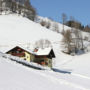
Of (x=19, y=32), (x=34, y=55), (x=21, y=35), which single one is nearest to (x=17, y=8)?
(x=19, y=32)

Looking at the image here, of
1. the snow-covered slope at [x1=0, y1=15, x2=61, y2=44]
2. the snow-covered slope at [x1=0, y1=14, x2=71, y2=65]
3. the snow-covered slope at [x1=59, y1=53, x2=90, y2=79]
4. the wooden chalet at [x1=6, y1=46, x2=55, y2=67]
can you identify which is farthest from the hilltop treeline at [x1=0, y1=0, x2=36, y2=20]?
the wooden chalet at [x1=6, y1=46, x2=55, y2=67]

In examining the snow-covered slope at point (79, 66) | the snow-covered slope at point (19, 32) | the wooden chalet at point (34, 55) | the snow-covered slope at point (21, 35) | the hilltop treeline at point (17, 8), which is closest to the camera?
the snow-covered slope at point (79, 66)

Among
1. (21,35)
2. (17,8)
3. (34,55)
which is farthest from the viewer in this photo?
(17,8)

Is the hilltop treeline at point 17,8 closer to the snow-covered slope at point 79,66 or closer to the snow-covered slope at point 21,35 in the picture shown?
the snow-covered slope at point 21,35

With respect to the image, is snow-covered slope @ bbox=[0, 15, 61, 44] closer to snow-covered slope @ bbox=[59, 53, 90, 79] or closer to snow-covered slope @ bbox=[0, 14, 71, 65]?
snow-covered slope @ bbox=[0, 14, 71, 65]

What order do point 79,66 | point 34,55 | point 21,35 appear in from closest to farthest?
1. point 34,55
2. point 79,66
3. point 21,35

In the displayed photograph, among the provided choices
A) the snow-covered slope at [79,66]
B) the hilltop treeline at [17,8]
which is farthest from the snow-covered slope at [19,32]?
the snow-covered slope at [79,66]

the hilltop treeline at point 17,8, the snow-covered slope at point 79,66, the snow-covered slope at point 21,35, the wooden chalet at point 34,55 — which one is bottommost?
the snow-covered slope at point 79,66

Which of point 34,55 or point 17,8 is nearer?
point 34,55

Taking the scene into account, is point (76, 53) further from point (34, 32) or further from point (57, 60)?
point (34, 32)

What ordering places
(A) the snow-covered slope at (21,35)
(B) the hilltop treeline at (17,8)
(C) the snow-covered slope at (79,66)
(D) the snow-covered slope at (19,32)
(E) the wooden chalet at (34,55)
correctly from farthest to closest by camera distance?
Result: (B) the hilltop treeline at (17,8) → (D) the snow-covered slope at (19,32) → (A) the snow-covered slope at (21,35) → (E) the wooden chalet at (34,55) → (C) the snow-covered slope at (79,66)

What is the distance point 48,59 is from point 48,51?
197cm

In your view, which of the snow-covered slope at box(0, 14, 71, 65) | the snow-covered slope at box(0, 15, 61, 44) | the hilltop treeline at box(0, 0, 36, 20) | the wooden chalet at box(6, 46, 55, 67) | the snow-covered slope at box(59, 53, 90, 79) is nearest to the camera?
the snow-covered slope at box(59, 53, 90, 79)

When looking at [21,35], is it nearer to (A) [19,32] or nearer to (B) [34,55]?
(A) [19,32]
